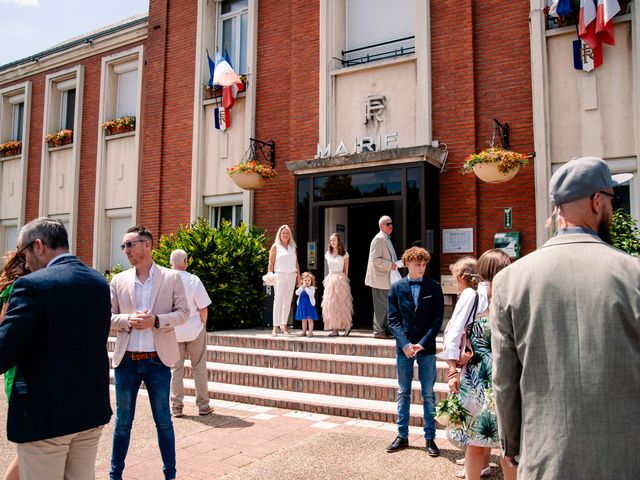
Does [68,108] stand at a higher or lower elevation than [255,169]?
higher

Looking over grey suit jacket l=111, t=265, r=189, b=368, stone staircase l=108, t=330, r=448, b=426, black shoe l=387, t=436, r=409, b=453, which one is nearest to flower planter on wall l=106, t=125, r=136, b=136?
stone staircase l=108, t=330, r=448, b=426

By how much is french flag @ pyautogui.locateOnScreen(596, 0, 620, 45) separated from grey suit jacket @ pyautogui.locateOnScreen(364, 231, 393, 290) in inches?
182

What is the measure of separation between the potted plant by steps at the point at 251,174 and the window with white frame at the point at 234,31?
288 cm

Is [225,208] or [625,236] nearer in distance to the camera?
[625,236]

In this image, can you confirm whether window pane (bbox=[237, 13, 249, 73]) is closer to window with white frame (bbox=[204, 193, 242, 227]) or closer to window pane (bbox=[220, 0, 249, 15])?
window pane (bbox=[220, 0, 249, 15])

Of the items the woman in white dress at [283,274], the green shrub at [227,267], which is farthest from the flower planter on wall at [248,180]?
the woman in white dress at [283,274]

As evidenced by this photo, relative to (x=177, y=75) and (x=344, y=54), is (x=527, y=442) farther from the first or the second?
(x=177, y=75)

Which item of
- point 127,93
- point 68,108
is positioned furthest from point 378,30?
point 68,108

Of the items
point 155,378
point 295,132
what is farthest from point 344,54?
point 155,378

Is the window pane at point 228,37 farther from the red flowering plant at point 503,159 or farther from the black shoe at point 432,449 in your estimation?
the black shoe at point 432,449

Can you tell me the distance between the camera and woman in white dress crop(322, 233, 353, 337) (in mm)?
9406

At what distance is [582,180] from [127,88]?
15.4 meters

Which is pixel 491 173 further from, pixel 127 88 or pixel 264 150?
pixel 127 88

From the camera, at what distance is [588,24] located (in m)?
8.87
